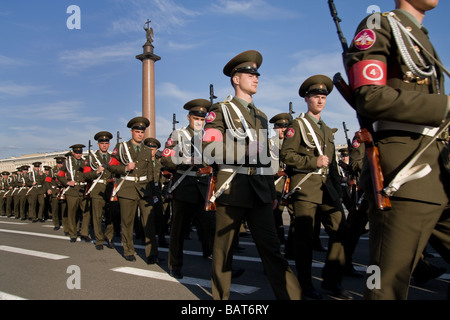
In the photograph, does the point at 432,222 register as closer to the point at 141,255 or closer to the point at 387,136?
the point at 387,136

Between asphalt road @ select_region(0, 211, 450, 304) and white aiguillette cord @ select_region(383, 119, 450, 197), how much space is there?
8.07 feet

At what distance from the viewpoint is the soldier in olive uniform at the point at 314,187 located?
425 cm

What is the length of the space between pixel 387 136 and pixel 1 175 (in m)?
26.0

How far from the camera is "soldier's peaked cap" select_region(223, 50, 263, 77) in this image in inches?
145

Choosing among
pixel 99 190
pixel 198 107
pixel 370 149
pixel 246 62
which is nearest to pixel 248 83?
pixel 246 62

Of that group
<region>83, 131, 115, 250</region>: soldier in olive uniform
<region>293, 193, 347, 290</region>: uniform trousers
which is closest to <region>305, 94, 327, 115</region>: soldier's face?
<region>293, 193, 347, 290</region>: uniform trousers

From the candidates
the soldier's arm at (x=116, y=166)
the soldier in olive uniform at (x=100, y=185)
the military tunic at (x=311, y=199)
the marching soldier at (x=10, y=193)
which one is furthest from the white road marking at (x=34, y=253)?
the marching soldier at (x=10, y=193)

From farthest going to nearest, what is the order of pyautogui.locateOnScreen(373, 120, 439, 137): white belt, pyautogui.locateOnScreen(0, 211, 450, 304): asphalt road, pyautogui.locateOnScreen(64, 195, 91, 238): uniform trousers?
pyautogui.locateOnScreen(64, 195, 91, 238): uniform trousers
pyautogui.locateOnScreen(0, 211, 450, 304): asphalt road
pyautogui.locateOnScreen(373, 120, 439, 137): white belt

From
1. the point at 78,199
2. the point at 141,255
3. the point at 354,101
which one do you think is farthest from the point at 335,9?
the point at 78,199

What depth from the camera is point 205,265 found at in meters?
6.10

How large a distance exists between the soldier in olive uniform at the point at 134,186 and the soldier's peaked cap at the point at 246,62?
11.6ft

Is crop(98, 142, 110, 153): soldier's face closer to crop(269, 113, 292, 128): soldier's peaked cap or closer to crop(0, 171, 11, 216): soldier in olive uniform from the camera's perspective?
crop(269, 113, 292, 128): soldier's peaked cap
